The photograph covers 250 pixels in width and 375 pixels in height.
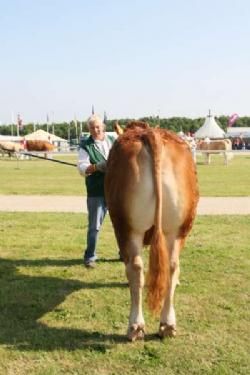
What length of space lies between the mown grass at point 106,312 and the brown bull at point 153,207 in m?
0.37

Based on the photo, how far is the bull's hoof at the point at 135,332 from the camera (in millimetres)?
4770

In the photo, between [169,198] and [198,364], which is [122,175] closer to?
[169,198]

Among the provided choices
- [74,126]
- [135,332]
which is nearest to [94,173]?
[135,332]

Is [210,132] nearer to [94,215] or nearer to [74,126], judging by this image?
[94,215]

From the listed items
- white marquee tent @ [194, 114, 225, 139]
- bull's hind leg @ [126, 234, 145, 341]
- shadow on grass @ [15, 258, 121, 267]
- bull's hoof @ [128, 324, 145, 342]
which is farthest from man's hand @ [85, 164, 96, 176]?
white marquee tent @ [194, 114, 225, 139]

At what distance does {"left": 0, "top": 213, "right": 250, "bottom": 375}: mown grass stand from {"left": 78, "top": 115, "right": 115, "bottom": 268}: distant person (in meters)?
0.58

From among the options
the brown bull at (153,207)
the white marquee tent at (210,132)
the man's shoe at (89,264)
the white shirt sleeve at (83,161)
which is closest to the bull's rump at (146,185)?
the brown bull at (153,207)

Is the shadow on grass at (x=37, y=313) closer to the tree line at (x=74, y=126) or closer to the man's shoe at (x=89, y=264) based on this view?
the man's shoe at (x=89, y=264)

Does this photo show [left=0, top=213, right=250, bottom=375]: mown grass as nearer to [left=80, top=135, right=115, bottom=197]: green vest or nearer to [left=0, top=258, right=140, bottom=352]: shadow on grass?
[left=0, top=258, right=140, bottom=352]: shadow on grass

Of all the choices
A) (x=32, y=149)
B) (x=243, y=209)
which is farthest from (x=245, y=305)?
(x=32, y=149)

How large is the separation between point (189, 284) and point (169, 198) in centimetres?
220

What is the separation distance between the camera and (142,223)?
15.5ft

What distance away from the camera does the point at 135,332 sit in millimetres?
4773

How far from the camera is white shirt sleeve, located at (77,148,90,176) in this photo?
6.75 m
